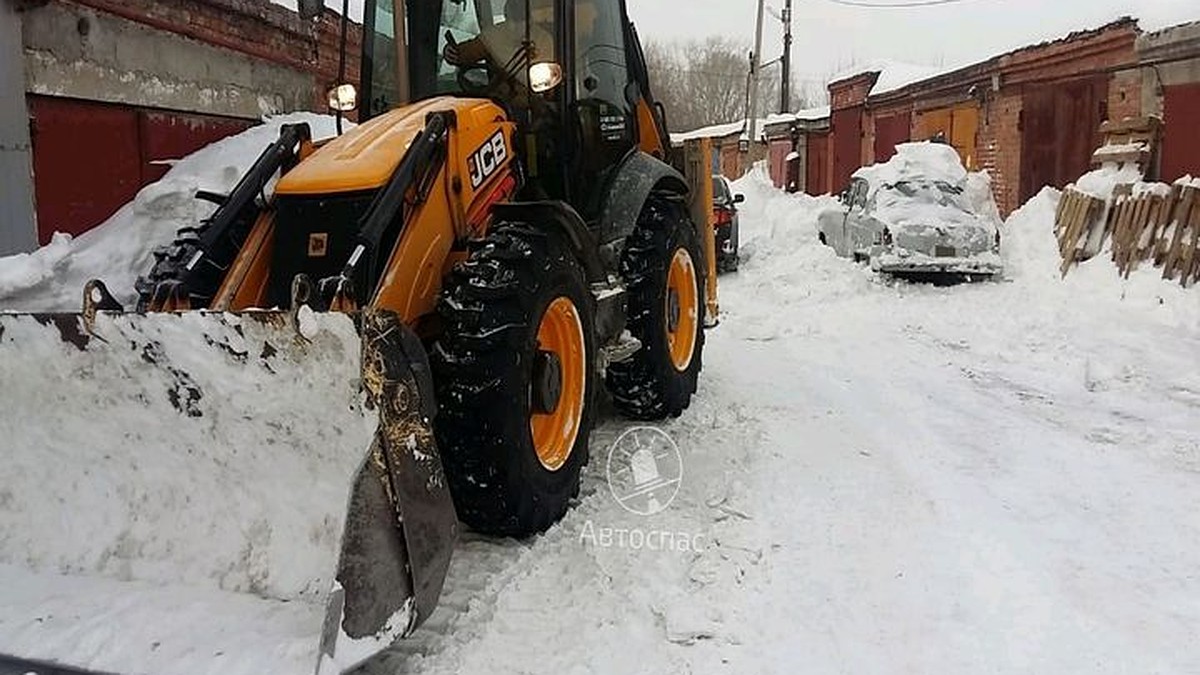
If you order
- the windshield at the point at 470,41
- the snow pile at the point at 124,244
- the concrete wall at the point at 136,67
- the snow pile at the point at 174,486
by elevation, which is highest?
the concrete wall at the point at 136,67

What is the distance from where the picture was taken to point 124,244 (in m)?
7.77

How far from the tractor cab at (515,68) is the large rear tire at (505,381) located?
43.2 inches

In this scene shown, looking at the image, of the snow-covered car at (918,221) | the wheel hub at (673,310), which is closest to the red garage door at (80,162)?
the wheel hub at (673,310)

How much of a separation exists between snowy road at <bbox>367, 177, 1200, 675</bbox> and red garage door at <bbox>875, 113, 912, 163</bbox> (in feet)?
46.7

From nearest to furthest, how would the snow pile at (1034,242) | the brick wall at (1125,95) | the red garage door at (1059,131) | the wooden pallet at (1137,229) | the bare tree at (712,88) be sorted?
the wooden pallet at (1137,229) < the snow pile at (1034,242) < the brick wall at (1125,95) < the red garage door at (1059,131) < the bare tree at (712,88)

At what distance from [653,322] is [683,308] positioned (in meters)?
1.00

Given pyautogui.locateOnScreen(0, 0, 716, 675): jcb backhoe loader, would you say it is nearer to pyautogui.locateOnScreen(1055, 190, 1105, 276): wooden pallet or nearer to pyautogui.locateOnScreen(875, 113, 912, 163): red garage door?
pyautogui.locateOnScreen(1055, 190, 1105, 276): wooden pallet

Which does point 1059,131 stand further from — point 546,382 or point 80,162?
point 546,382

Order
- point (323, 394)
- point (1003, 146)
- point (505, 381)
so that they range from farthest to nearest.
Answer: point (1003, 146), point (505, 381), point (323, 394)

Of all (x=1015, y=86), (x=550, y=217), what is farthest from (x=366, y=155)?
(x=1015, y=86)

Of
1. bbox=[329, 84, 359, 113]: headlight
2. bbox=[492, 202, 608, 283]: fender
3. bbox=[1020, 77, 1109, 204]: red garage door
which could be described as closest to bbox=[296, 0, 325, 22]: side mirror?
bbox=[329, 84, 359, 113]: headlight

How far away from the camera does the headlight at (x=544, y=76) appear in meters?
4.66

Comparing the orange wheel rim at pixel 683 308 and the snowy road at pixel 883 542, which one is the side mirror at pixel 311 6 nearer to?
the orange wheel rim at pixel 683 308

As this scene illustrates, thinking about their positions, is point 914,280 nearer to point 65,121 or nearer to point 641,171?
point 641,171
